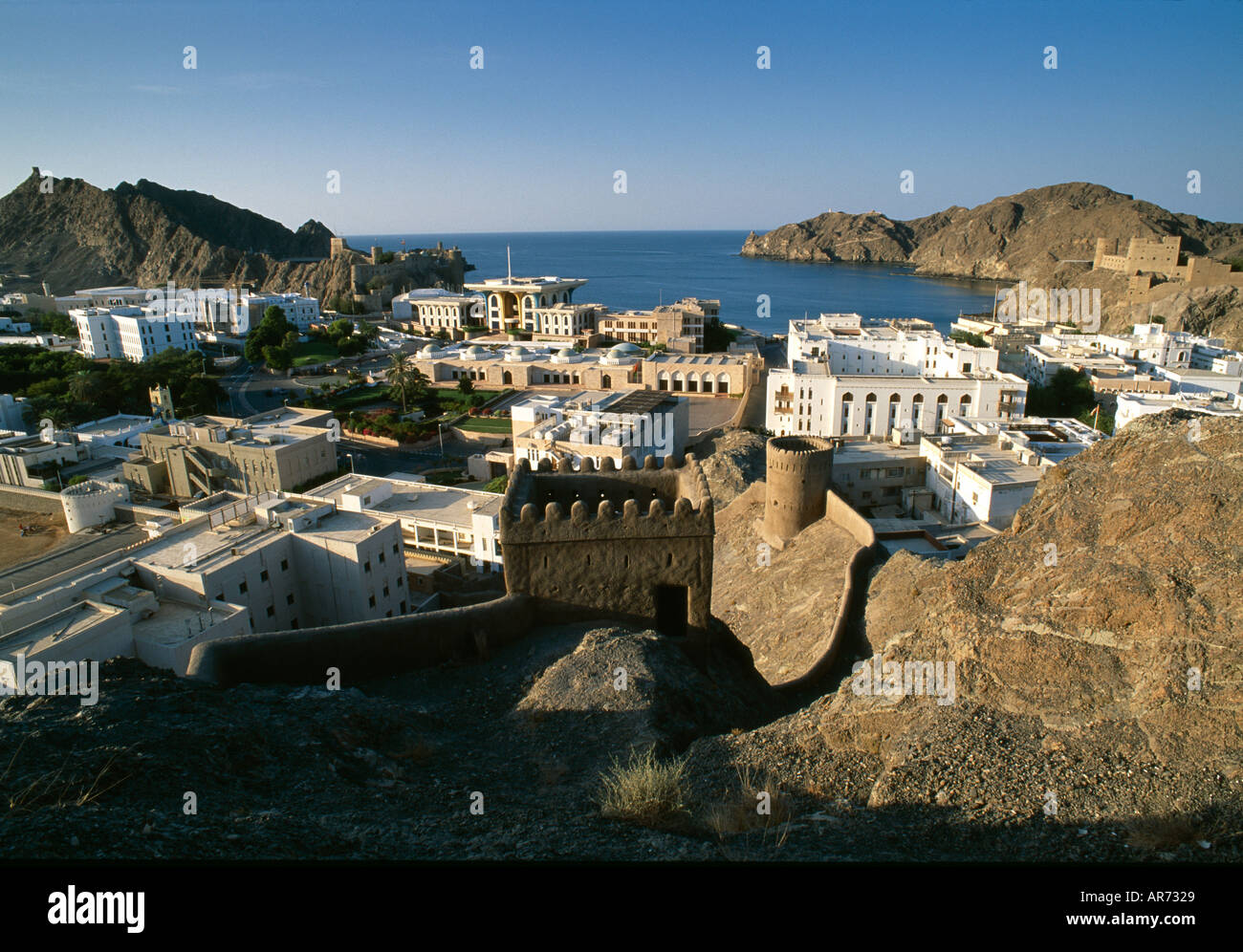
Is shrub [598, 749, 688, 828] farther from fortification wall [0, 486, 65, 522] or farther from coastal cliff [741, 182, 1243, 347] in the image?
coastal cliff [741, 182, 1243, 347]

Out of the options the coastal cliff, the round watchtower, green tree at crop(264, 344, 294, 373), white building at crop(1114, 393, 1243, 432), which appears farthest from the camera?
the coastal cliff

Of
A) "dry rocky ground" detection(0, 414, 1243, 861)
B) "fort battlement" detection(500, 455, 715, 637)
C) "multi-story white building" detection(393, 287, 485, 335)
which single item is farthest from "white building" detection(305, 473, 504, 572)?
"multi-story white building" detection(393, 287, 485, 335)

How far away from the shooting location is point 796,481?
81.0 feet

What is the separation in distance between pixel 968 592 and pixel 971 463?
901 inches

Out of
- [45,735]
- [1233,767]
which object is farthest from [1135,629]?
[45,735]

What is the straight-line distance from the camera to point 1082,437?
37.0 m

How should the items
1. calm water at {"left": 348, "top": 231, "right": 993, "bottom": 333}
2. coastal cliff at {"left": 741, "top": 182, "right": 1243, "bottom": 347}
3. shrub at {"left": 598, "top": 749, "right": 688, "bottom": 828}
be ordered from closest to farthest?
shrub at {"left": 598, "top": 749, "right": 688, "bottom": 828}
coastal cliff at {"left": 741, "top": 182, "right": 1243, "bottom": 347}
calm water at {"left": 348, "top": 231, "right": 993, "bottom": 333}

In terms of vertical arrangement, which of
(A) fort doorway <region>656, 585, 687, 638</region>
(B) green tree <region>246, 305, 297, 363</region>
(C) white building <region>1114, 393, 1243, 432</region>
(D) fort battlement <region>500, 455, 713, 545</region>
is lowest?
(A) fort doorway <region>656, 585, 687, 638</region>

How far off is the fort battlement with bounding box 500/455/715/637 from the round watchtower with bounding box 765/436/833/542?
11.5 meters

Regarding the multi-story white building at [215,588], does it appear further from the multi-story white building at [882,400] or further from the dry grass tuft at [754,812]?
the multi-story white building at [882,400]

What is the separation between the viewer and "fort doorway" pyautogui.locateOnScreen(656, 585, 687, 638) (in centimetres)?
1355

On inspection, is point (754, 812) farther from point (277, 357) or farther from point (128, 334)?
point (128, 334)

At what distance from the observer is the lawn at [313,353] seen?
78.4m

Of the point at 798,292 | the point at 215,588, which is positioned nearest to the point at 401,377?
the point at 215,588
